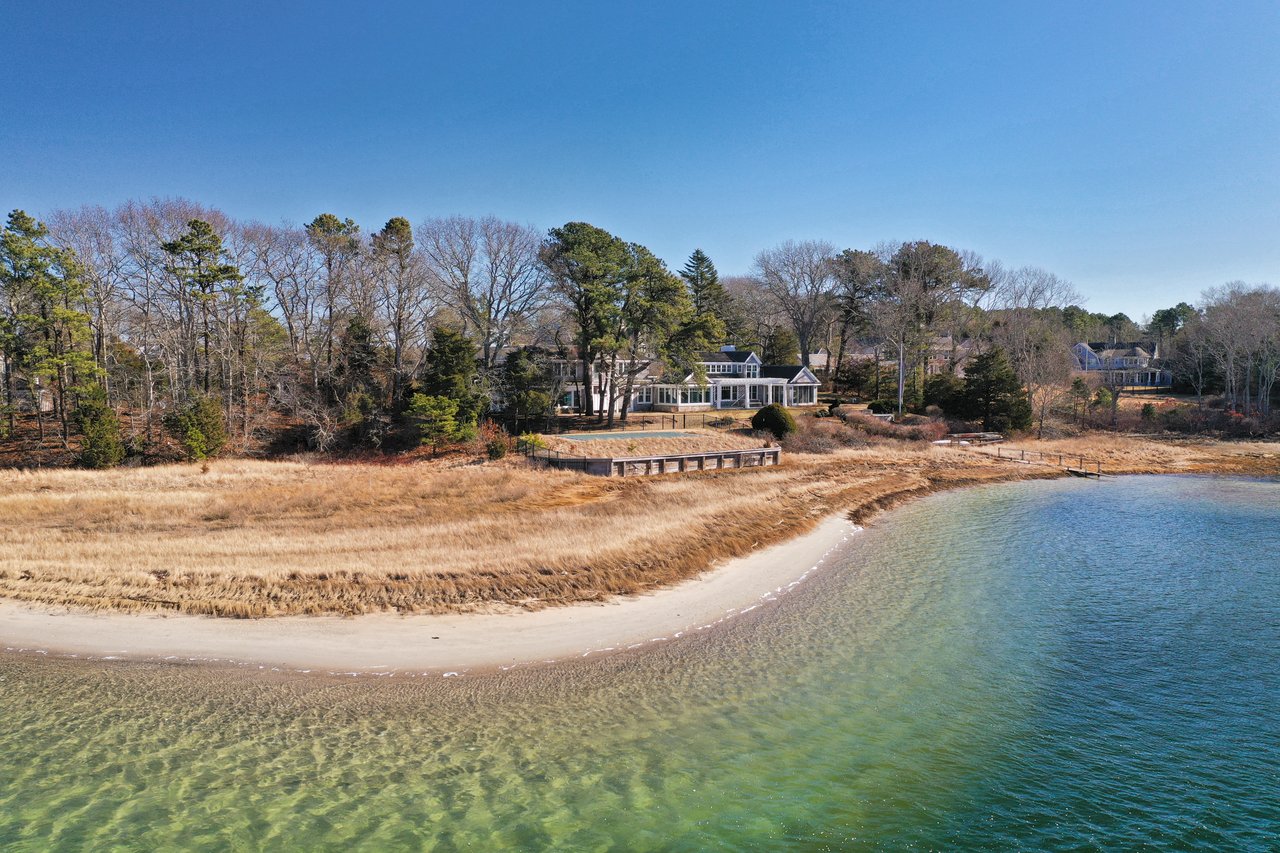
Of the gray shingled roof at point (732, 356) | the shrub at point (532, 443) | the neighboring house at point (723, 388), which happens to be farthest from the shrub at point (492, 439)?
the gray shingled roof at point (732, 356)

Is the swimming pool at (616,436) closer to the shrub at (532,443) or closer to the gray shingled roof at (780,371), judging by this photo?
the shrub at (532,443)

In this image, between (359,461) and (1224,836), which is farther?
(359,461)

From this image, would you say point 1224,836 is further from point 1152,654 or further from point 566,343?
point 566,343

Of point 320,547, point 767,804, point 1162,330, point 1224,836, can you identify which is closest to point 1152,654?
point 1224,836

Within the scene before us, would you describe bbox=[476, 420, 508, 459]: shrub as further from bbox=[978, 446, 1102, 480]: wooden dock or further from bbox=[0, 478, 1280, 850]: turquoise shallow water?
bbox=[978, 446, 1102, 480]: wooden dock

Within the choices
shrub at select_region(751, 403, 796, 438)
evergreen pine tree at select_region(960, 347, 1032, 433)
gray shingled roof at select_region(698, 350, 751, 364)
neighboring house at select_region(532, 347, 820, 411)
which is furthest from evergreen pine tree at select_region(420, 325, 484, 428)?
evergreen pine tree at select_region(960, 347, 1032, 433)

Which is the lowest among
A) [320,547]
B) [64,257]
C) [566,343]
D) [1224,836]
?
[1224,836]
